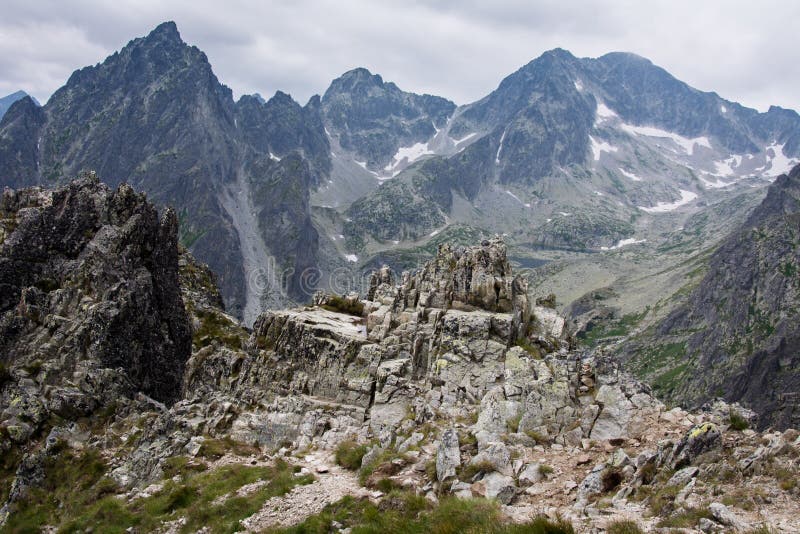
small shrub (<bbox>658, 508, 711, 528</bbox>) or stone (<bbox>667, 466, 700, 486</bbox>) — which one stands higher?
stone (<bbox>667, 466, 700, 486</bbox>)

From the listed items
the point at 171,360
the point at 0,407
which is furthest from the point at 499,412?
the point at 171,360

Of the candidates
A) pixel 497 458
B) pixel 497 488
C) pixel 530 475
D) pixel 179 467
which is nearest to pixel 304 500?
pixel 497 458

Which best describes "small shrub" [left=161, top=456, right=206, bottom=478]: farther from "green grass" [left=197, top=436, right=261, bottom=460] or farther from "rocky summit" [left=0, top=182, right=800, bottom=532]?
"green grass" [left=197, top=436, right=261, bottom=460]

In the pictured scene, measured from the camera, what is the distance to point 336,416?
113 ft

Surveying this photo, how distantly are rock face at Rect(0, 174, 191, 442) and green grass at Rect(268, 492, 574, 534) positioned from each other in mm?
34595

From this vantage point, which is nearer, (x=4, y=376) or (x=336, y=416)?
(x=336, y=416)

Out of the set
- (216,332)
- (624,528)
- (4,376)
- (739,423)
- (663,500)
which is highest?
(739,423)

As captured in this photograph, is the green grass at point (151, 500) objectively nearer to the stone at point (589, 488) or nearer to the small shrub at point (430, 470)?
the small shrub at point (430, 470)

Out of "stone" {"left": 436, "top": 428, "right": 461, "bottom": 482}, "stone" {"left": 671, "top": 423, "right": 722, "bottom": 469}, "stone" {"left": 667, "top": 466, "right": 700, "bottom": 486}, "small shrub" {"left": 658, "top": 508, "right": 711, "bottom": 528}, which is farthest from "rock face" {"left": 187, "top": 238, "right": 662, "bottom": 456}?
"small shrub" {"left": 658, "top": 508, "right": 711, "bottom": 528}

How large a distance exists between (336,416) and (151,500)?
1244 centimetres

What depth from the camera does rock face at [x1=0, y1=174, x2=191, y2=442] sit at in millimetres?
47219

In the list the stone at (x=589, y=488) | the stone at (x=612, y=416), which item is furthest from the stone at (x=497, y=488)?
the stone at (x=612, y=416)

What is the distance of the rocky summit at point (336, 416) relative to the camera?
15.6m

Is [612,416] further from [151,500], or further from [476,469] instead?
[151,500]
